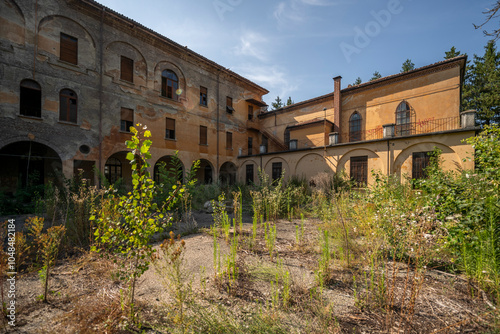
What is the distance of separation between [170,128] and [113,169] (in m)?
5.46

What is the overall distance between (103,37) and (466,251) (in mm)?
18204

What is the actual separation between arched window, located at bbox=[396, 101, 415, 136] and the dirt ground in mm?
14720

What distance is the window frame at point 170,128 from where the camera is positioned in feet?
50.2

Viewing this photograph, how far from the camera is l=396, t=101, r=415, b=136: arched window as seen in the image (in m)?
14.2

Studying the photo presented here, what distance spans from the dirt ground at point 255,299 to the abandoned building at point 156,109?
9.22 meters

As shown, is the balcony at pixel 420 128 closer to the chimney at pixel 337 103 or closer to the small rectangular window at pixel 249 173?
the chimney at pixel 337 103

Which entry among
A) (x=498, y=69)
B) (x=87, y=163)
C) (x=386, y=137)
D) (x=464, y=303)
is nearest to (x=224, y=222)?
(x=464, y=303)

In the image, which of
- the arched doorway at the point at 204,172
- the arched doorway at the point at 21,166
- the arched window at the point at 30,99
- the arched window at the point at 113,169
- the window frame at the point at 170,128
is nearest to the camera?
the arched window at the point at 30,99

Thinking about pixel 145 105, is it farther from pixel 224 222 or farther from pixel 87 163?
pixel 224 222

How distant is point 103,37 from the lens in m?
12.4

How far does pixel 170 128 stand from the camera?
15.5 meters

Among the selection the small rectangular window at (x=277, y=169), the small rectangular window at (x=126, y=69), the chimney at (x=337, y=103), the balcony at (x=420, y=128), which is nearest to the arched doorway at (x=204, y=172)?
the small rectangular window at (x=277, y=169)

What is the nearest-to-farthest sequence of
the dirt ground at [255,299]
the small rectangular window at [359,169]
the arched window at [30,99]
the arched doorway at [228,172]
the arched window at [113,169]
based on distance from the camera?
the dirt ground at [255,299] → the arched window at [30,99] → the small rectangular window at [359,169] → the arched window at [113,169] → the arched doorway at [228,172]

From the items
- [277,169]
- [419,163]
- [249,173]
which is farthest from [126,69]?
[419,163]
